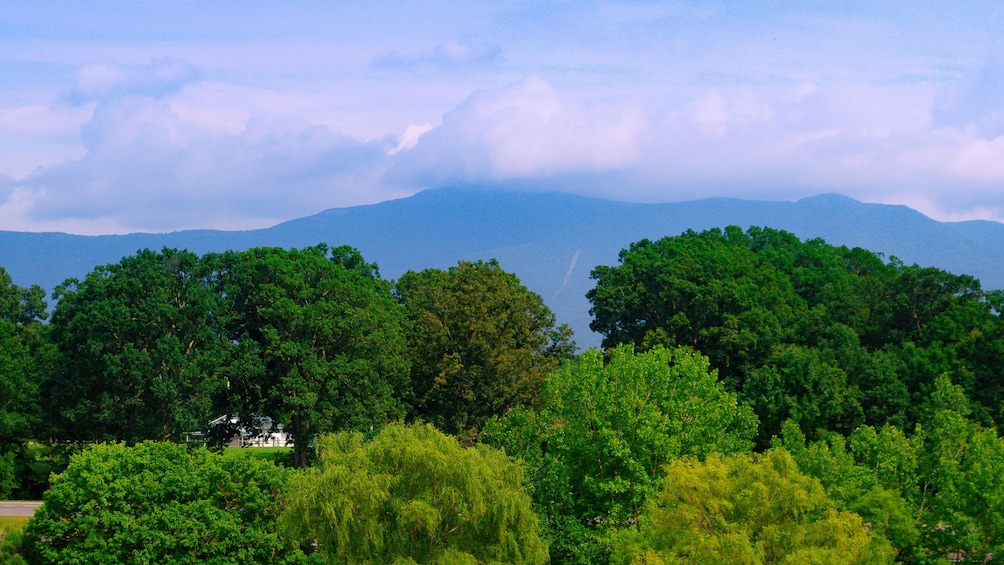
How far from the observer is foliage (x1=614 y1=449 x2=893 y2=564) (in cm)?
2806

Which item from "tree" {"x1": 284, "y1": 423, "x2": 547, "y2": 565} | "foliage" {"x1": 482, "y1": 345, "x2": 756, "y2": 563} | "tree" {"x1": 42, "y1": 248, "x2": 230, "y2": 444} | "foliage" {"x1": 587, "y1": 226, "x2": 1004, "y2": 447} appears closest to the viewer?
"tree" {"x1": 284, "y1": 423, "x2": 547, "y2": 565}

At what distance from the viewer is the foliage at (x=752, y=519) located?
92.1 ft

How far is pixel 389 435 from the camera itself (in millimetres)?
34219

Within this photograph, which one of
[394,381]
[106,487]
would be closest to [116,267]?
[394,381]

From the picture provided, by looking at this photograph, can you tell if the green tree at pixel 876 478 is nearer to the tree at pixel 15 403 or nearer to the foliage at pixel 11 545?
the foliage at pixel 11 545

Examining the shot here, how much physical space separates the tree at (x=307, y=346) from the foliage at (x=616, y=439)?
47.3 ft

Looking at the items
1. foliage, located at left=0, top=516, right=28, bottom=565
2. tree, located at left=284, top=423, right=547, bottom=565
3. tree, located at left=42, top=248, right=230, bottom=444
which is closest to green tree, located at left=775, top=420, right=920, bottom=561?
tree, located at left=284, top=423, right=547, bottom=565

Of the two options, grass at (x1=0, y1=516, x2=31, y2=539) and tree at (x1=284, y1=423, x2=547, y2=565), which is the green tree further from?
grass at (x1=0, y1=516, x2=31, y2=539)

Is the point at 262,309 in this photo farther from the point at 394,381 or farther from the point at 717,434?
the point at 717,434

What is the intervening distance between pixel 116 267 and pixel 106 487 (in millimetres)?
18214

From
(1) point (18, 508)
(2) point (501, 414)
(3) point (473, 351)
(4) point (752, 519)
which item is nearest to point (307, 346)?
(3) point (473, 351)

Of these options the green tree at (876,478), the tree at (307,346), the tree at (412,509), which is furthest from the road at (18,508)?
the green tree at (876,478)

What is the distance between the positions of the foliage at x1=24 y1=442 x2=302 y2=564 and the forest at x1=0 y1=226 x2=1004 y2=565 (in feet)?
0.30

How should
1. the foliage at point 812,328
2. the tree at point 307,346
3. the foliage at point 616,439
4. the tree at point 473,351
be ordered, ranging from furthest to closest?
the tree at point 473,351 < the tree at point 307,346 < the foliage at point 812,328 < the foliage at point 616,439
